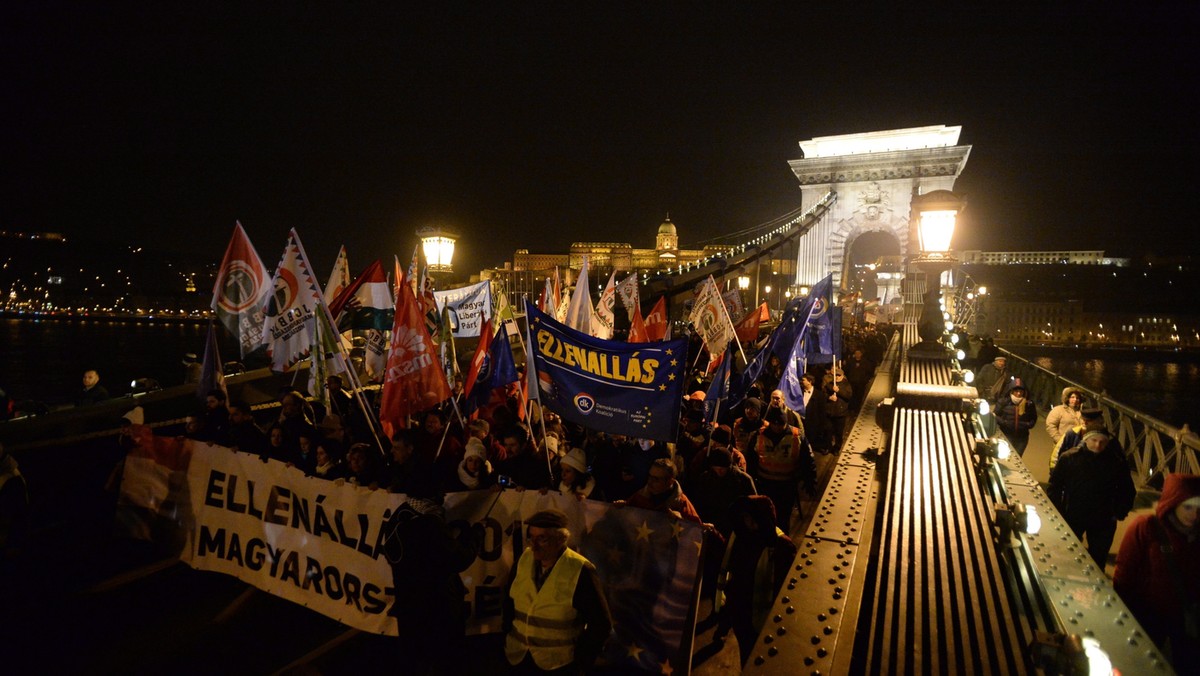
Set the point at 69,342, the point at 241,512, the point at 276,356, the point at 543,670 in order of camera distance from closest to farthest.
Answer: the point at 543,670
the point at 241,512
the point at 276,356
the point at 69,342

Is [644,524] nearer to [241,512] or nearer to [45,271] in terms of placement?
[241,512]

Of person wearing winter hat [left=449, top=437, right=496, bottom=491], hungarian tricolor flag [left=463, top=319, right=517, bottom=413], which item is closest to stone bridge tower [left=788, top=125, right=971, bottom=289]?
hungarian tricolor flag [left=463, top=319, right=517, bottom=413]

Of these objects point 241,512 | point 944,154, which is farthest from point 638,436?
point 944,154

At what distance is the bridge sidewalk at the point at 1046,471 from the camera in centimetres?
589

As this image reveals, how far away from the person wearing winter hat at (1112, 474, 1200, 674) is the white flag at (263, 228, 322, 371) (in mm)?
6102

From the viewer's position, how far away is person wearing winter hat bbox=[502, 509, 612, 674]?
2896mm

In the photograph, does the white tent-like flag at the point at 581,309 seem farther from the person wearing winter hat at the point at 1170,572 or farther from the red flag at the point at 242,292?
the person wearing winter hat at the point at 1170,572

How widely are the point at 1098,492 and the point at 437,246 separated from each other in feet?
33.7

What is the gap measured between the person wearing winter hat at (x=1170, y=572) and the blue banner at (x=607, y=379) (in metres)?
2.65

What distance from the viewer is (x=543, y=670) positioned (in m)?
2.98

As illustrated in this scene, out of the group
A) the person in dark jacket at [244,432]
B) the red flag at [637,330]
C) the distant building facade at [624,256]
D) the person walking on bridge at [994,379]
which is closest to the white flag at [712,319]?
the red flag at [637,330]

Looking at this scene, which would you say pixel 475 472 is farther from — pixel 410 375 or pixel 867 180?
pixel 867 180

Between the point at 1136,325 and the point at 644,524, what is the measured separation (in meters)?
95.9

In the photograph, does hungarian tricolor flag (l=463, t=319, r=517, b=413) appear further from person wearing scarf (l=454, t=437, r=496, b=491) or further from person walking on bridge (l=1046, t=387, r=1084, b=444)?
person walking on bridge (l=1046, t=387, r=1084, b=444)
